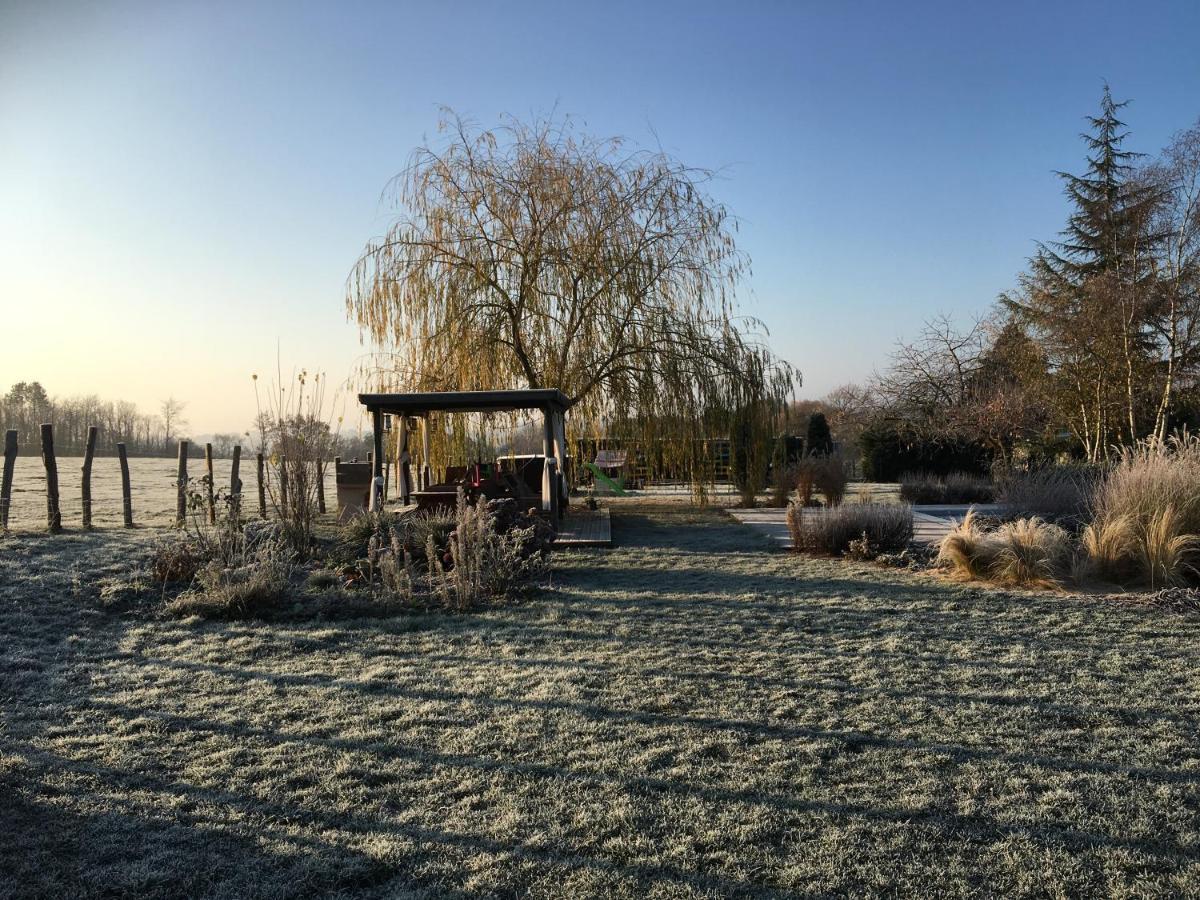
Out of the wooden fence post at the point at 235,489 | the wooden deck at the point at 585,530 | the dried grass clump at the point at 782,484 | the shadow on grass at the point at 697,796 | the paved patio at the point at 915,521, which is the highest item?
the wooden fence post at the point at 235,489

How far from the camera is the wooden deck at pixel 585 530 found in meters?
9.67

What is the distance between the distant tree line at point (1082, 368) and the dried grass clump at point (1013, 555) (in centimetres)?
859

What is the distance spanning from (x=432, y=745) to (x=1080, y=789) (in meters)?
2.54

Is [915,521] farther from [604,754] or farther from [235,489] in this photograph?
[235,489]

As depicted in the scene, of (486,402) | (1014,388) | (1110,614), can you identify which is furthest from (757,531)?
(1014,388)

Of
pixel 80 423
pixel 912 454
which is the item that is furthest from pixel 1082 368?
pixel 80 423

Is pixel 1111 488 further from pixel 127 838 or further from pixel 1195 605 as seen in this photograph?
pixel 127 838

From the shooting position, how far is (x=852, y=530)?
9039mm

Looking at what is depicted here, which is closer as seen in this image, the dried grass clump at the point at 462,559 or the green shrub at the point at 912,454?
the dried grass clump at the point at 462,559

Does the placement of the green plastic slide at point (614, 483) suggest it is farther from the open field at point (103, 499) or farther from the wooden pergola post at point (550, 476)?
the wooden pergola post at point (550, 476)

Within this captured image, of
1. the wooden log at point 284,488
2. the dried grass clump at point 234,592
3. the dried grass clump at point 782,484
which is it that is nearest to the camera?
the dried grass clump at point 234,592

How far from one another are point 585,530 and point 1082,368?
14160mm

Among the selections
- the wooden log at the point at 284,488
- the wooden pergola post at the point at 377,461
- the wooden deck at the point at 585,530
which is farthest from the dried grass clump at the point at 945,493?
the wooden log at the point at 284,488

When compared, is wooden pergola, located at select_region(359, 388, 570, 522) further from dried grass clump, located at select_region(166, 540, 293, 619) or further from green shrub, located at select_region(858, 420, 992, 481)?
green shrub, located at select_region(858, 420, 992, 481)
